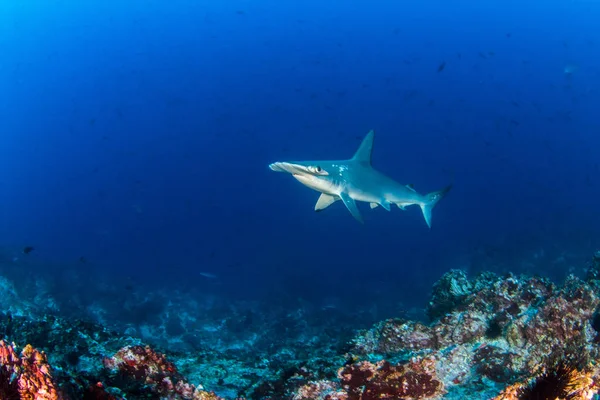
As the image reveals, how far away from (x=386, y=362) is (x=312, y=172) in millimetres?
4000

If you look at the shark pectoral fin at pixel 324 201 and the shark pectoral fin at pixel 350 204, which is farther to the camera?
the shark pectoral fin at pixel 324 201

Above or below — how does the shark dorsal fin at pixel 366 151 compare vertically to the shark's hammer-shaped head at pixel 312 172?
above

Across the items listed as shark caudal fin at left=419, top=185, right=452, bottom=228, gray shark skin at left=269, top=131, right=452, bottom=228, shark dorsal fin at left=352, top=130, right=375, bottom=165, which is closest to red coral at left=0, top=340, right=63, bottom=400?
gray shark skin at left=269, top=131, right=452, bottom=228

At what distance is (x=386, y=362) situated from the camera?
4094 millimetres

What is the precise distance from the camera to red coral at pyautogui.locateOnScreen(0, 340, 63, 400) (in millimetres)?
2115

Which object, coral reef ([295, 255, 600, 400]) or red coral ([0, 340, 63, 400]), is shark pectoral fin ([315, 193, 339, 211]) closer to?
coral reef ([295, 255, 600, 400])

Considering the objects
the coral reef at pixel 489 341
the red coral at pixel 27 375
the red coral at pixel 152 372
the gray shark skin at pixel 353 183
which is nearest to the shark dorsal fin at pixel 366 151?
the gray shark skin at pixel 353 183

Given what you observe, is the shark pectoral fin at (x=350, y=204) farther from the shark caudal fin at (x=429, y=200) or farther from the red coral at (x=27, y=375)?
the red coral at (x=27, y=375)

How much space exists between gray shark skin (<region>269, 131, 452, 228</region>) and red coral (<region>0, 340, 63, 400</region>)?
5.10m

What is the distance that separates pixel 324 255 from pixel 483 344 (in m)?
31.6

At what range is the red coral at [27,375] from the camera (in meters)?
2.12

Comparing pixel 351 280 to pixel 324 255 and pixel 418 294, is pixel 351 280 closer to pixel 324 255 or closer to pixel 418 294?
pixel 418 294

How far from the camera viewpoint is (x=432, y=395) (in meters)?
3.91

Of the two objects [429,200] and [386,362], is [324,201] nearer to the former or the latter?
[429,200]
